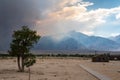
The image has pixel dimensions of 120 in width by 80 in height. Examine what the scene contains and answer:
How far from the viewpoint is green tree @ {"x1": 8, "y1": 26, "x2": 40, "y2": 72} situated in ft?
122

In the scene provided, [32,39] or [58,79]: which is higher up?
[32,39]

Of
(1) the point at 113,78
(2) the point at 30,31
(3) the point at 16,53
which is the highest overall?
(2) the point at 30,31

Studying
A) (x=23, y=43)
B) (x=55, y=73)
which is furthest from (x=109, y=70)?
(x=23, y=43)

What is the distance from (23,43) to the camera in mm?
37812

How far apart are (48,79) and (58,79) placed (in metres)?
0.87

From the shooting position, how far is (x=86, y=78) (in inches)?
1111

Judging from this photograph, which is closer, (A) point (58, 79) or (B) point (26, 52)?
(A) point (58, 79)

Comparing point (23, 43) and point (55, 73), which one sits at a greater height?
point (23, 43)

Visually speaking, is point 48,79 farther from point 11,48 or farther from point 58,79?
point 11,48

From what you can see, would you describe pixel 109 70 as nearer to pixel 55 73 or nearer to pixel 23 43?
pixel 55 73

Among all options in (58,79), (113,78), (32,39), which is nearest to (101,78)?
(113,78)

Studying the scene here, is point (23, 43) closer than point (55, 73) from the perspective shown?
No

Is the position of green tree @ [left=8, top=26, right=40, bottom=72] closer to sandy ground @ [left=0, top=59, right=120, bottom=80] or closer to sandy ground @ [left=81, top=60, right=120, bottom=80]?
sandy ground @ [left=0, top=59, right=120, bottom=80]

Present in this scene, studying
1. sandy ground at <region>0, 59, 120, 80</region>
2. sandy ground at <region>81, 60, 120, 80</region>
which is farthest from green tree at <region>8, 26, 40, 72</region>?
sandy ground at <region>81, 60, 120, 80</region>
